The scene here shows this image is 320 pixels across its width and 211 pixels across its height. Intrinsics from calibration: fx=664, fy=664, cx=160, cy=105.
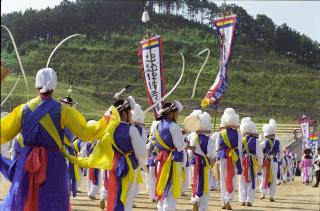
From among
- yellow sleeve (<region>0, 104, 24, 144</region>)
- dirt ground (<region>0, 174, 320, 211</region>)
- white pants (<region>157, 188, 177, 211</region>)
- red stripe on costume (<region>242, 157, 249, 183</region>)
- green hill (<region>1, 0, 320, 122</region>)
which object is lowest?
dirt ground (<region>0, 174, 320, 211</region>)

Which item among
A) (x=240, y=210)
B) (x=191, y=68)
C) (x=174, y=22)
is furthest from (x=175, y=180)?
(x=174, y=22)

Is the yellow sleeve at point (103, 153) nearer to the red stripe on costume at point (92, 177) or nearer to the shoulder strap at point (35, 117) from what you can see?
the shoulder strap at point (35, 117)

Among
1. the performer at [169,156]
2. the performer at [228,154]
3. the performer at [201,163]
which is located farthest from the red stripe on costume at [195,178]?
the performer at [228,154]

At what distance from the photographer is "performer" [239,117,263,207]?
47.1ft

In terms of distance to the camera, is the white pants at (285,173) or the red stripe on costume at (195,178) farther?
the white pants at (285,173)

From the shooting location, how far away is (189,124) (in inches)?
456

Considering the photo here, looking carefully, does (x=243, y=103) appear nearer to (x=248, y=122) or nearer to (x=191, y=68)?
(x=191, y=68)

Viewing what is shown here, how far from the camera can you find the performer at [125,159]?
8266 millimetres

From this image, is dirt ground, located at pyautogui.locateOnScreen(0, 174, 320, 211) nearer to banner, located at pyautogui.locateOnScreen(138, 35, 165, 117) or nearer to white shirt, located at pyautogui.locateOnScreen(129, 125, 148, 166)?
banner, located at pyautogui.locateOnScreen(138, 35, 165, 117)

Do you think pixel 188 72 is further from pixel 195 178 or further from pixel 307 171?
pixel 195 178

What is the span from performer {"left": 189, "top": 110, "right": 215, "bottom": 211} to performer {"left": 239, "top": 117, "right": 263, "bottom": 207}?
275 cm

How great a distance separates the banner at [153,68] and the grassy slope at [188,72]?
41428mm

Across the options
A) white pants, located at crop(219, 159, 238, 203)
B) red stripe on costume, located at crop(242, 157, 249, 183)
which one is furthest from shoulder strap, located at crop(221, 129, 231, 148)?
red stripe on costume, located at crop(242, 157, 249, 183)

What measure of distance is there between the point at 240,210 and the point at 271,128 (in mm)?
3642
